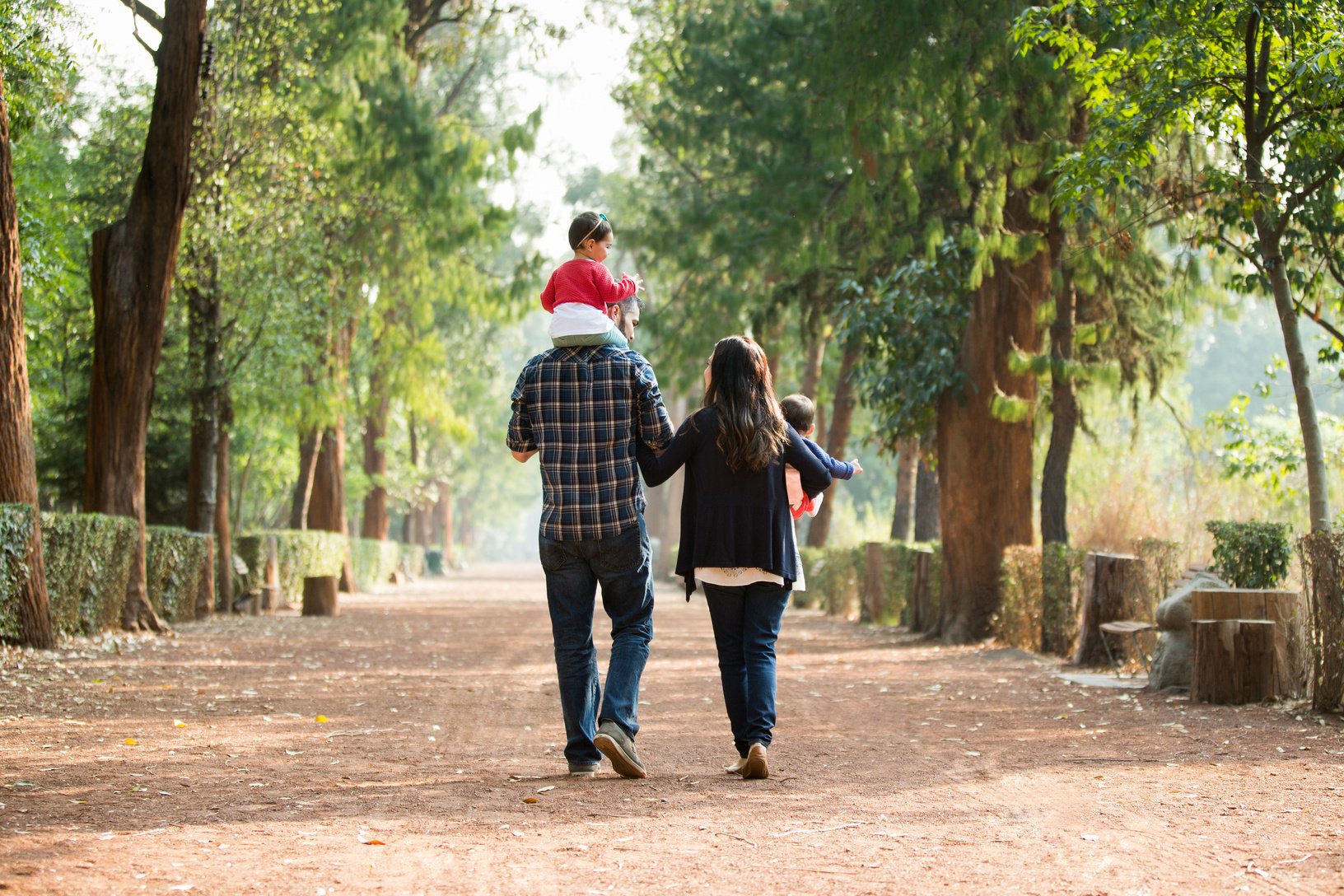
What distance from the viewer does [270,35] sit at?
1922 centimetres

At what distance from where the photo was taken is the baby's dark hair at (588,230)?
625 cm

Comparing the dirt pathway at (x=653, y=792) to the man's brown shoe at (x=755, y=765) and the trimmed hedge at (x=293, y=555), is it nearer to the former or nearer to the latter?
the man's brown shoe at (x=755, y=765)

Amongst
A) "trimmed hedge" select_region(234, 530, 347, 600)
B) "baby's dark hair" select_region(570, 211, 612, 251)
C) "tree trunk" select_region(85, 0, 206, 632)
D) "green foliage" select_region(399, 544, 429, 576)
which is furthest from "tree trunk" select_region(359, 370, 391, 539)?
"baby's dark hair" select_region(570, 211, 612, 251)

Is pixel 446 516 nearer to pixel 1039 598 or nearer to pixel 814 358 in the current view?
pixel 814 358

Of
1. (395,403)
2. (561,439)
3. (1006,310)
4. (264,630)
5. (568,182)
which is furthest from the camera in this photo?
(568,182)

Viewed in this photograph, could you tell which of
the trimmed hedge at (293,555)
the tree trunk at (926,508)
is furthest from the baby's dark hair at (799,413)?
the trimmed hedge at (293,555)

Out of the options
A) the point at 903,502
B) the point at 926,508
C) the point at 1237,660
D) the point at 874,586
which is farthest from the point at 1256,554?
the point at 903,502

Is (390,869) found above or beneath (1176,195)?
beneath

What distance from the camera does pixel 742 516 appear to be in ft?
20.4

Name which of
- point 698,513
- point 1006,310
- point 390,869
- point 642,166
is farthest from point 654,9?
point 390,869

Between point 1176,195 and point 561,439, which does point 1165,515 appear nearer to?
point 1176,195

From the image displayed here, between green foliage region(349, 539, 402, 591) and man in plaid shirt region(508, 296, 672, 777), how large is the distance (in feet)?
89.7

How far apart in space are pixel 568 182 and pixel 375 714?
46817 millimetres

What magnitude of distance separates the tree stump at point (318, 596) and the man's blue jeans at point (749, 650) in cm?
1688
